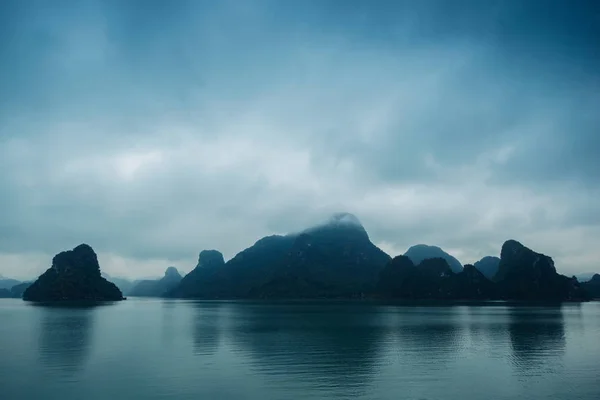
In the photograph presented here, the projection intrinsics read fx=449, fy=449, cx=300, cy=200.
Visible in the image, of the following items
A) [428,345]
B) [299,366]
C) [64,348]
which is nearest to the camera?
[299,366]

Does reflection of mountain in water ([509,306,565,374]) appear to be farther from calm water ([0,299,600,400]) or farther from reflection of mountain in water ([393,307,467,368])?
reflection of mountain in water ([393,307,467,368])

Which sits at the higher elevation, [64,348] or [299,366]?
[299,366]

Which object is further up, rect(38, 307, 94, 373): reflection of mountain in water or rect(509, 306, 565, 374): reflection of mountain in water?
rect(38, 307, 94, 373): reflection of mountain in water

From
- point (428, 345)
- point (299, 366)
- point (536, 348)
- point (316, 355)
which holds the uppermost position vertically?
point (299, 366)

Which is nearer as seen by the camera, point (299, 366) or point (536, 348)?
point (299, 366)

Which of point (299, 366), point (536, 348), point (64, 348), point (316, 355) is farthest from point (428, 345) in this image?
point (64, 348)

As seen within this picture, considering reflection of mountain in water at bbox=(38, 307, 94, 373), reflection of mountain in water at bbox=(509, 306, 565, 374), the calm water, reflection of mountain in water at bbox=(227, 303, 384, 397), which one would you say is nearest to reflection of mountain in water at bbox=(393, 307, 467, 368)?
the calm water

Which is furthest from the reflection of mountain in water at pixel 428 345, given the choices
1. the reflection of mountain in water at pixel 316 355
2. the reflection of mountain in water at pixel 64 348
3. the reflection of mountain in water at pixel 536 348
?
the reflection of mountain in water at pixel 64 348

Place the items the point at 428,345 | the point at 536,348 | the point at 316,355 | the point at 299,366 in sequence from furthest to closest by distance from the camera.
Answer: the point at 428,345
the point at 536,348
the point at 316,355
the point at 299,366

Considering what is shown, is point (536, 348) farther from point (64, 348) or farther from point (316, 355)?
point (64, 348)

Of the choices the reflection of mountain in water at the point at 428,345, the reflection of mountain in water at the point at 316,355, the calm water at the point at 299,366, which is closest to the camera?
the calm water at the point at 299,366

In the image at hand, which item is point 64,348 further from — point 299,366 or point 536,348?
point 536,348

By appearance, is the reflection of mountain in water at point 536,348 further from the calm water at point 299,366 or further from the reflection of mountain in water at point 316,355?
the reflection of mountain in water at point 316,355

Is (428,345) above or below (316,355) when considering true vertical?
below
